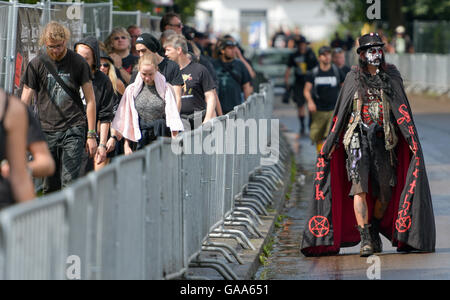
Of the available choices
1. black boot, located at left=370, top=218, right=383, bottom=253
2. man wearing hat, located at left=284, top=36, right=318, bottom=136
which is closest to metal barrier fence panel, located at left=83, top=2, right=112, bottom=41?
black boot, located at left=370, top=218, right=383, bottom=253

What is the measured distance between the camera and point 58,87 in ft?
28.8

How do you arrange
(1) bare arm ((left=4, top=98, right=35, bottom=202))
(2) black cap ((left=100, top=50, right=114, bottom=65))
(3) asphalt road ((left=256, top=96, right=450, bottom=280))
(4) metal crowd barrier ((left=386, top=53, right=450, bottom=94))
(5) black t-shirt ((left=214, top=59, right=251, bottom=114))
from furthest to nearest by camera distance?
(4) metal crowd barrier ((left=386, top=53, right=450, bottom=94)) < (5) black t-shirt ((left=214, top=59, right=251, bottom=114)) < (2) black cap ((left=100, top=50, right=114, bottom=65)) < (3) asphalt road ((left=256, top=96, right=450, bottom=280)) < (1) bare arm ((left=4, top=98, right=35, bottom=202))

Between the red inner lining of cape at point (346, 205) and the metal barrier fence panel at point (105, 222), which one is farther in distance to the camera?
the red inner lining of cape at point (346, 205)

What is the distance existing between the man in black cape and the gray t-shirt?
1.50 metres

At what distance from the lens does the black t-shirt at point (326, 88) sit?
15203mm

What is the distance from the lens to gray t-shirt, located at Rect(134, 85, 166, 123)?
30.9 feet

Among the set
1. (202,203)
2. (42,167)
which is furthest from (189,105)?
(42,167)

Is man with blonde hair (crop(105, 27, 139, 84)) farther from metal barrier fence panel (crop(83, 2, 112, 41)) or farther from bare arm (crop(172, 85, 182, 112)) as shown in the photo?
bare arm (crop(172, 85, 182, 112))

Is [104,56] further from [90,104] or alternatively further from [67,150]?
[67,150]

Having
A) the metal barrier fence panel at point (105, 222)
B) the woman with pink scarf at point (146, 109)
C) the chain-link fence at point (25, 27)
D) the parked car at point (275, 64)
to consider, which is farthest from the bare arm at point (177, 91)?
the parked car at point (275, 64)

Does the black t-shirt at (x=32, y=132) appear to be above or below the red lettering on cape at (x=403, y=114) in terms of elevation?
above

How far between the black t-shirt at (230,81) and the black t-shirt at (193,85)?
3.60m

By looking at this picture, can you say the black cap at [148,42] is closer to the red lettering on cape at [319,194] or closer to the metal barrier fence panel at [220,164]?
the metal barrier fence panel at [220,164]
